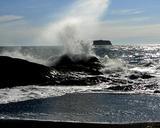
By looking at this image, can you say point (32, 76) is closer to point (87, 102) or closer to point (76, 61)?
point (87, 102)

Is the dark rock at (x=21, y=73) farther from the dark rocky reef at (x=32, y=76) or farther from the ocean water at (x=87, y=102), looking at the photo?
the ocean water at (x=87, y=102)

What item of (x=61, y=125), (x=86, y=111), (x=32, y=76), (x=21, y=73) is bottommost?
(x=61, y=125)

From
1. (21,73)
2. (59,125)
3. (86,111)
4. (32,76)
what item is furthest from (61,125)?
(21,73)

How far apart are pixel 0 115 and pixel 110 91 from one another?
13.3 metres

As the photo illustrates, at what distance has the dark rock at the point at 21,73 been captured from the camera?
37500 mm

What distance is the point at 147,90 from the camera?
3466cm

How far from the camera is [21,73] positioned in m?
38.3

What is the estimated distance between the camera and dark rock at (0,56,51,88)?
3750 centimetres

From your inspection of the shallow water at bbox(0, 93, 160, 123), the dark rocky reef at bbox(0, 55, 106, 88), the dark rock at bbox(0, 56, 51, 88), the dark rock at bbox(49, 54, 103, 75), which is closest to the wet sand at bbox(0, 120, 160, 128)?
the shallow water at bbox(0, 93, 160, 123)

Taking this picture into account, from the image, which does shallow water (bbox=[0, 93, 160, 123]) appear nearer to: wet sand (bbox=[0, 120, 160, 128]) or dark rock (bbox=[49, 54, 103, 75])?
wet sand (bbox=[0, 120, 160, 128])

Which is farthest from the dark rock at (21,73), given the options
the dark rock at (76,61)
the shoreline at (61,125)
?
the shoreline at (61,125)

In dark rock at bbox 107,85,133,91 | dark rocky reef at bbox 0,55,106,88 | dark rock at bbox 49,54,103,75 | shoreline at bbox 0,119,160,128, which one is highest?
dark rock at bbox 49,54,103,75

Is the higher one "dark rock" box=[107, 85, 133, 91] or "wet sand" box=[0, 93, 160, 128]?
"dark rock" box=[107, 85, 133, 91]

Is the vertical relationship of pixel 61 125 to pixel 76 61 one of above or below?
below
